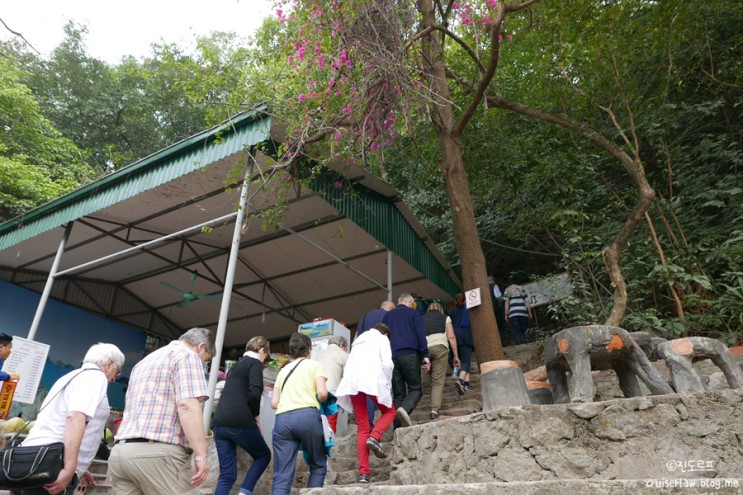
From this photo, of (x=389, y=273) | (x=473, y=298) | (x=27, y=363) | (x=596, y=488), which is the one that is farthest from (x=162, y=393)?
(x=389, y=273)

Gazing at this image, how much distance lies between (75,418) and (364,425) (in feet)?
8.23

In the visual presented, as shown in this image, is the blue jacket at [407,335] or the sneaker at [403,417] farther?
the blue jacket at [407,335]

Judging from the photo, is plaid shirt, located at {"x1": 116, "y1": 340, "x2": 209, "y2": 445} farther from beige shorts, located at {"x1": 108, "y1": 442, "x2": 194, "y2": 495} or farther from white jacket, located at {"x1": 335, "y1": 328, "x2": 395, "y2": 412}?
white jacket, located at {"x1": 335, "y1": 328, "x2": 395, "y2": 412}

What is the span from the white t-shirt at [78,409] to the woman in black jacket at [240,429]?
1.34 m

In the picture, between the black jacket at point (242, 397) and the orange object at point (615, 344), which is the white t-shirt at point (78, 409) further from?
the orange object at point (615, 344)

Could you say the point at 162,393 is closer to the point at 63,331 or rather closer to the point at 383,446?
the point at 383,446

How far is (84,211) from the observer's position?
888cm

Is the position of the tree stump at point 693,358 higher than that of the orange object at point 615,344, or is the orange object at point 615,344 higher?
the orange object at point 615,344

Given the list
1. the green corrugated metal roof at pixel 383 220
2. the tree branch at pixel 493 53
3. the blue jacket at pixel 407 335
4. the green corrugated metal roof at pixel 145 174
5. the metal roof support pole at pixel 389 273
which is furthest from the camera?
the metal roof support pole at pixel 389 273

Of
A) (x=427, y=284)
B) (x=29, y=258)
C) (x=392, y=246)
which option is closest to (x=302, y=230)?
(x=392, y=246)

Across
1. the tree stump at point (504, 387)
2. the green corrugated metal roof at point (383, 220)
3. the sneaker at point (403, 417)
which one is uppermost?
the green corrugated metal roof at point (383, 220)

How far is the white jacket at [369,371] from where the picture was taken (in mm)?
4707

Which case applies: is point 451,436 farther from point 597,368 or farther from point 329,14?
point 329,14

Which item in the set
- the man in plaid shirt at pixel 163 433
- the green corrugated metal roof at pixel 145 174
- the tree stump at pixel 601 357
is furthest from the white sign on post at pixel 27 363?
the tree stump at pixel 601 357
